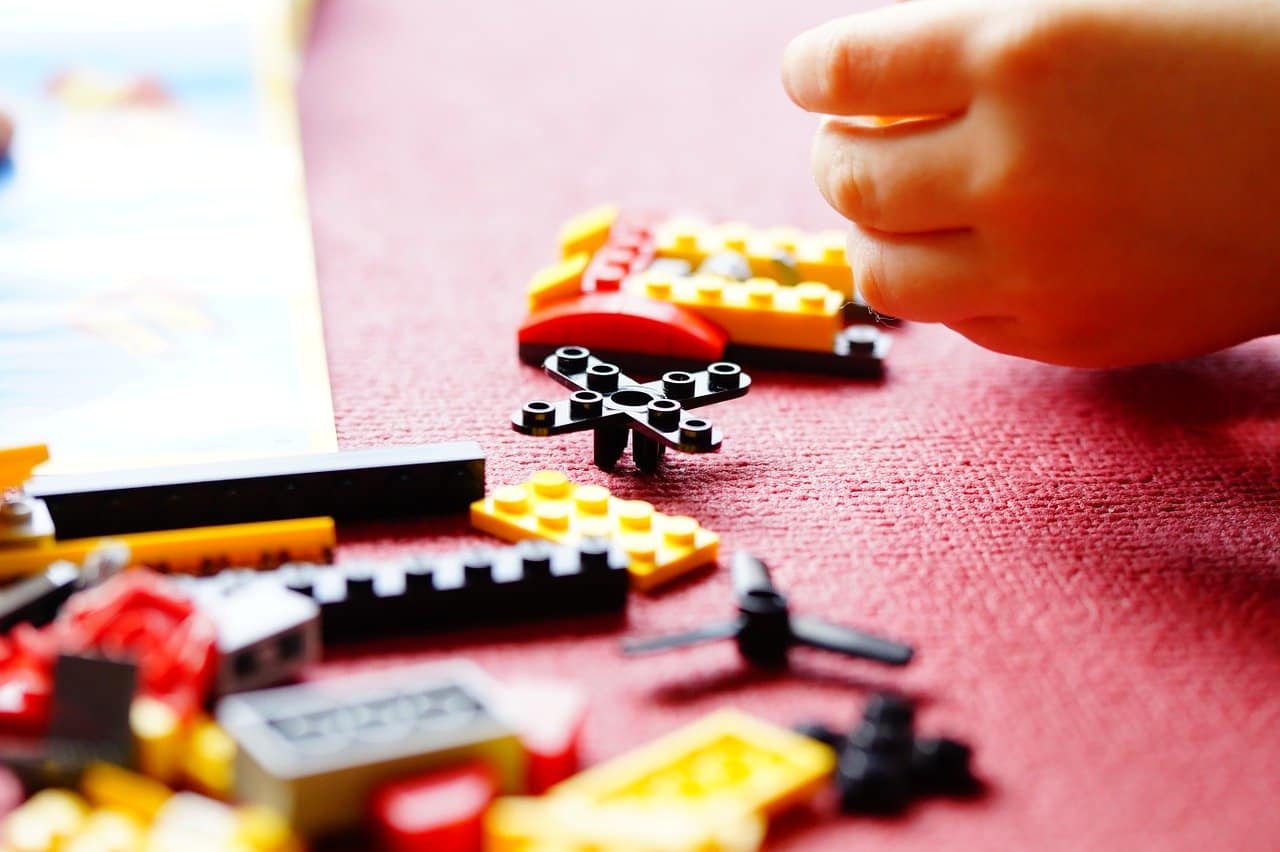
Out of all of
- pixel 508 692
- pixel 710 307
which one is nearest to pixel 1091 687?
pixel 508 692

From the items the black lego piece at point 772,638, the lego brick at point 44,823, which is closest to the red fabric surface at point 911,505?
the black lego piece at point 772,638

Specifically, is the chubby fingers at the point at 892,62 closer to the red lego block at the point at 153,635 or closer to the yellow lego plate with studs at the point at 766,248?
the yellow lego plate with studs at the point at 766,248

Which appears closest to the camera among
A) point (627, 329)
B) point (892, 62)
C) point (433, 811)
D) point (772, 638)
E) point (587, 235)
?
point (433, 811)

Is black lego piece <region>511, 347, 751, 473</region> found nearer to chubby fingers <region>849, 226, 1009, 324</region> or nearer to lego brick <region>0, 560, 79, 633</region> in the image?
chubby fingers <region>849, 226, 1009, 324</region>

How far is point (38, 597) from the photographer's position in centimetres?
52

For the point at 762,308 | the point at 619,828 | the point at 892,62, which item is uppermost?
the point at 892,62

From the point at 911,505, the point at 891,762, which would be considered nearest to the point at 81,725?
the point at 891,762

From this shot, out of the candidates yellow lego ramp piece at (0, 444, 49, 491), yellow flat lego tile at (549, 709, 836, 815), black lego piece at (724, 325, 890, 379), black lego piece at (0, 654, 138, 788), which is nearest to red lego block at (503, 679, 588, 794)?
yellow flat lego tile at (549, 709, 836, 815)

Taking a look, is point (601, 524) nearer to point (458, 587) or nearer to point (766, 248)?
point (458, 587)

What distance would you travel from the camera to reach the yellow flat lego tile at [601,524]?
58cm

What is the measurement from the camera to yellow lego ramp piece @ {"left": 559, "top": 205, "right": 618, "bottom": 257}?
2.91 ft

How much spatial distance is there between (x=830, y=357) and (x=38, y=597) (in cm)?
43

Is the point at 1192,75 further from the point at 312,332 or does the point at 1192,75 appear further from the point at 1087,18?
the point at 312,332

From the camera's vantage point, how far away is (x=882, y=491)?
66 centimetres
